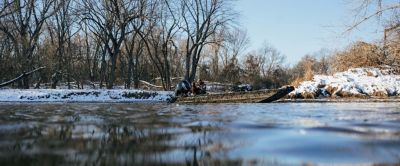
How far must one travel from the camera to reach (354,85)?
84.1ft

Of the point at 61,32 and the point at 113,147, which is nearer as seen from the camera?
the point at 113,147

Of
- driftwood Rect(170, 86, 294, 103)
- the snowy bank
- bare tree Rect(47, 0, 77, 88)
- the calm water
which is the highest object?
bare tree Rect(47, 0, 77, 88)

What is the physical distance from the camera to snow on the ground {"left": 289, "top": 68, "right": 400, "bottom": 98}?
2464 cm

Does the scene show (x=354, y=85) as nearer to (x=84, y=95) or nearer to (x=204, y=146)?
(x=84, y=95)

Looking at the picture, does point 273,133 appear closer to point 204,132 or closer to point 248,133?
point 248,133

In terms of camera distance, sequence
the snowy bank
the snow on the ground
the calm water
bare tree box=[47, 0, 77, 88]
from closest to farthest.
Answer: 1. the calm water
2. the snow on the ground
3. the snowy bank
4. bare tree box=[47, 0, 77, 88]

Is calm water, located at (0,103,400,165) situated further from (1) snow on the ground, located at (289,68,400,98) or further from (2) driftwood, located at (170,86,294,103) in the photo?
(1) snow on the ground, located at (289,68,400,98)

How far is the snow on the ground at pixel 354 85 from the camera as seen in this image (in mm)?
24641

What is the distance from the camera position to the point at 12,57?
3928 cm

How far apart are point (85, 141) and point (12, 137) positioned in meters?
1.01

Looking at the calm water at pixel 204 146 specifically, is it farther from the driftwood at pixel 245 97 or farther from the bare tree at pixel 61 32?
the bare tree at pixel 61 32

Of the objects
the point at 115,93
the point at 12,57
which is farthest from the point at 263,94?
the point at 12,57

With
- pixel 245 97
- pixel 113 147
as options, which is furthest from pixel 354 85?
pixel 113 147

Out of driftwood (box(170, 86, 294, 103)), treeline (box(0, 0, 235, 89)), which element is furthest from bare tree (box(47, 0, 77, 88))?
driftwood (box(170, 86, 294, 103))
